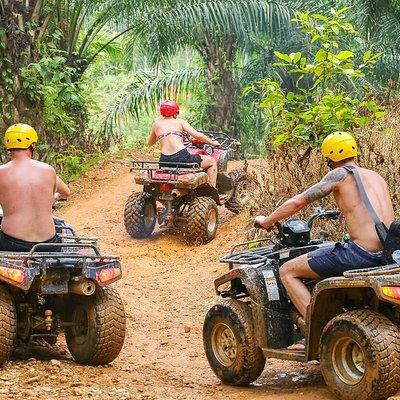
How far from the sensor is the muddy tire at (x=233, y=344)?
7.13 meters

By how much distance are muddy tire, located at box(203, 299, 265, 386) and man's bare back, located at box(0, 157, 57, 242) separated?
1.54 metres

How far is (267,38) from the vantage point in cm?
2089

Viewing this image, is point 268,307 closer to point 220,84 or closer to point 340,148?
point 340,148

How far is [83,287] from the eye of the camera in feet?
24.3

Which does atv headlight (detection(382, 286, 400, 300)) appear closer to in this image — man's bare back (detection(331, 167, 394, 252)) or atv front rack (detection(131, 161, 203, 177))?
man's bare back (detection(331, 167, 394, 252))

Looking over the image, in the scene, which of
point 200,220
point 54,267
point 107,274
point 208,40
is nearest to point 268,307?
point 107,274

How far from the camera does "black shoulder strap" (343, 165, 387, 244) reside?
20.8 ft

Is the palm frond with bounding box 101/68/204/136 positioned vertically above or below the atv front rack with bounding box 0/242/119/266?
above

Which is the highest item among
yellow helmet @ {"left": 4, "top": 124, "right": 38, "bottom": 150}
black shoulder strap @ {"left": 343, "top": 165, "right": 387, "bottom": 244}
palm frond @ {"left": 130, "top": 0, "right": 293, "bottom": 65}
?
palm frond @ {"left": 130, "top": 0, "right": 293, "bottom": 65}

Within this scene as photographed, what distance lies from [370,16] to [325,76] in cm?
885

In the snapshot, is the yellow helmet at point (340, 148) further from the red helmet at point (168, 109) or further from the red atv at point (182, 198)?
the red helmet at point (168, 109)

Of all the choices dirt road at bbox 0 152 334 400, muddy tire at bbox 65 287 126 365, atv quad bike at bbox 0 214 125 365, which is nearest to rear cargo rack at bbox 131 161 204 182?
dirt road at bbox 0 152 334 400

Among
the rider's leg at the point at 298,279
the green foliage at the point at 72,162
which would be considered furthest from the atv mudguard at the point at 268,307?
the green foliage at the point at 72,162

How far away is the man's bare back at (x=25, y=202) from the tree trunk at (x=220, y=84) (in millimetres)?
13233
